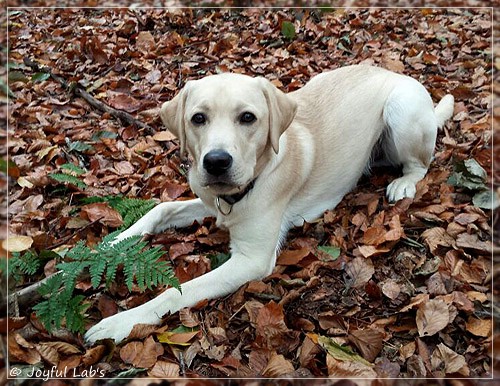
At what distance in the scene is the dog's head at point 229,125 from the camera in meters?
2.98

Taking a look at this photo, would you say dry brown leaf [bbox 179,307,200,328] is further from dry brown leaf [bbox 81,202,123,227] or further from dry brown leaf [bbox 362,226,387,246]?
dry brown leaf [bbox 362,226,387,246]

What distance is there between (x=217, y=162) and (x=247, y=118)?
422mm

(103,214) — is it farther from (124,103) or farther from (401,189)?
(401,189)

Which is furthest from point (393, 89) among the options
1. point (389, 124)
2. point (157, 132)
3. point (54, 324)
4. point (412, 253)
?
point (54, 324)

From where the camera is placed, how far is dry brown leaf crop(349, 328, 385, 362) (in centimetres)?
272

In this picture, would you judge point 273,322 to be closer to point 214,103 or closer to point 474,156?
point 214,103

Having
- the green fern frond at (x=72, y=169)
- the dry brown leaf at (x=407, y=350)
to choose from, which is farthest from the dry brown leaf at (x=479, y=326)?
the green fern frond at (x=72, y=169)

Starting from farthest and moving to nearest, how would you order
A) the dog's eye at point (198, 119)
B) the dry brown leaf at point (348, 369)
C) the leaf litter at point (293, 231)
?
the dog's eye at point (198, 119) < the leaf litter at point (293, 231) < the dry brown leaf at point (348, 369)

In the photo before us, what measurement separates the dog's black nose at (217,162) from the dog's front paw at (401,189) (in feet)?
5.53

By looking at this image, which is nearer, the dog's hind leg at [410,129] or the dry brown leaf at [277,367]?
the dry brown leaf at [277,367]

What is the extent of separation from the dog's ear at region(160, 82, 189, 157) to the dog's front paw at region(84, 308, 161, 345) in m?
1.14

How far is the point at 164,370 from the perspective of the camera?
263 cm

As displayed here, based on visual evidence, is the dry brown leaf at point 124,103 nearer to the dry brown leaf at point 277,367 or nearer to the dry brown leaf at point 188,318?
the dry brown leaf at point 188,318

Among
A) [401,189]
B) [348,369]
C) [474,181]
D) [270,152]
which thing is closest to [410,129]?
[401,189]
